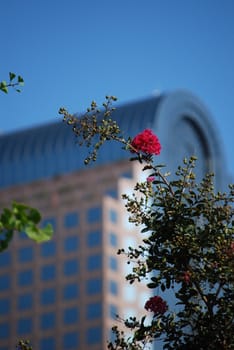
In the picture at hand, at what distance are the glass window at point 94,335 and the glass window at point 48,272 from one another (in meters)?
9.91

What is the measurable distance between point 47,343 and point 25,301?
6.76 meters

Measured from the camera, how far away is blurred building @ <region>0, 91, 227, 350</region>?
125000 millimetres

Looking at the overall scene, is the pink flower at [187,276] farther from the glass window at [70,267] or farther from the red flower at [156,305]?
the glass window at [70,267]

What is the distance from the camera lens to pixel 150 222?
1339 centimetres

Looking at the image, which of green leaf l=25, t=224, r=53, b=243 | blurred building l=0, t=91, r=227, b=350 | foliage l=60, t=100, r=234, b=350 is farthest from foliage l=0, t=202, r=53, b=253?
blurred building l=0, t=91, r=227, b=350

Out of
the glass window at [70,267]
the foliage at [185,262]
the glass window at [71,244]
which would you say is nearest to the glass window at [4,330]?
the glass window at [70,267]

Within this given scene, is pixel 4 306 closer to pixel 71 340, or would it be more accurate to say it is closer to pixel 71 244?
pixel 71 244

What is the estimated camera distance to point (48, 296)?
12825 centimetres

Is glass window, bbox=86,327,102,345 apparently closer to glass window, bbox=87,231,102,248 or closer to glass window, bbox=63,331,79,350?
glass window, bbox=63,331,79,350

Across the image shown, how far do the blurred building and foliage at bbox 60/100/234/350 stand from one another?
107 meters

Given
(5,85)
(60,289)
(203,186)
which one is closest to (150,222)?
(203,186)

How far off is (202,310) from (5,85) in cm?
422

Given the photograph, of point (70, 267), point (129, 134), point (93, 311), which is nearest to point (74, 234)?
point (70, 267)

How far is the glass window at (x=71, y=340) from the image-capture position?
12225 centimetres
